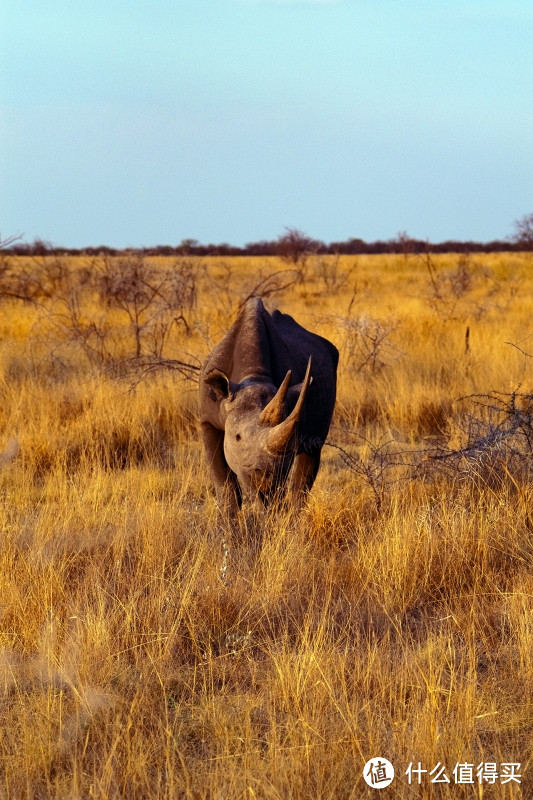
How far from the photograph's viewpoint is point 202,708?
9.59 ft

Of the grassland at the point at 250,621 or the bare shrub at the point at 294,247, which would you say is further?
the bare shrub at the point at 294,247

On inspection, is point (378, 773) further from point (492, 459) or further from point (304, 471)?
point (492, 459)

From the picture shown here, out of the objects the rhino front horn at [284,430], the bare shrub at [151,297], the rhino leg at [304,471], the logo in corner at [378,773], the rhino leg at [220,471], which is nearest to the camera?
the logo in corner at [378,773]

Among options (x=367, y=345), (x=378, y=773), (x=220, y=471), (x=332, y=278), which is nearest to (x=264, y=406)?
(x=220, y=471)

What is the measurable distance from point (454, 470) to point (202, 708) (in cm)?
285

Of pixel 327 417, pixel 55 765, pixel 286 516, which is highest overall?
pixel 327 417

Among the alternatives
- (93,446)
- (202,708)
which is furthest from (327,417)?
(202,708)

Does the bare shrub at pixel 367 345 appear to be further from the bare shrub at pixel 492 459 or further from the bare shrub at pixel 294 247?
the bare shrub at pixel 294 247

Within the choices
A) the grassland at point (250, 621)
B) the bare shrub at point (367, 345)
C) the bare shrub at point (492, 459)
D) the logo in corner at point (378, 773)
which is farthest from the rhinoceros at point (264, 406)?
the bare shrub at point (367, 345)

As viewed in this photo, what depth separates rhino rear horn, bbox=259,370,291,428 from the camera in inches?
157

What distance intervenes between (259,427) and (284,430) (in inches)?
11.2

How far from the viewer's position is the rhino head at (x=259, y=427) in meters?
4.03

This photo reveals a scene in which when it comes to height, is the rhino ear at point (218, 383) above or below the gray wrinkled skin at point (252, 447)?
above

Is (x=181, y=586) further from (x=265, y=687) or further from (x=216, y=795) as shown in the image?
(x=216, y=795)
